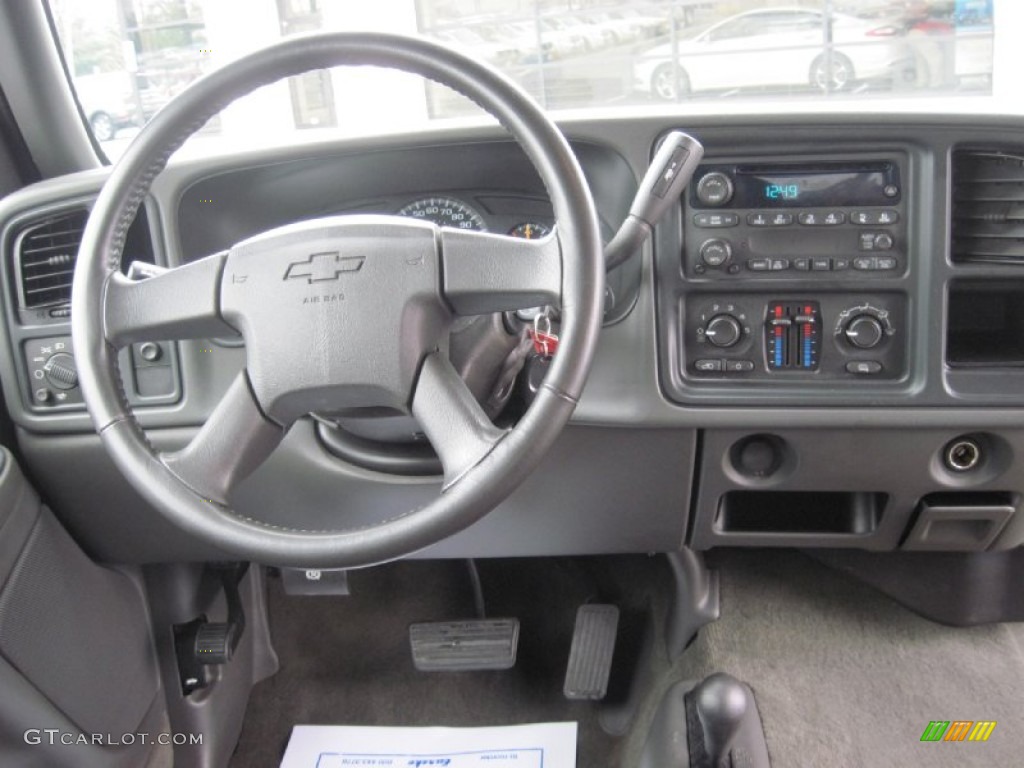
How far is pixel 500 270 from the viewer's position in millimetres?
894

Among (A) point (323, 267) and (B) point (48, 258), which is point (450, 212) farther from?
(B) point (48, 258)

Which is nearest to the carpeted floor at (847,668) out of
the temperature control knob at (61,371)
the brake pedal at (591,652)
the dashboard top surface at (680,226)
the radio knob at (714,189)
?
the brake pedal at (591,652)

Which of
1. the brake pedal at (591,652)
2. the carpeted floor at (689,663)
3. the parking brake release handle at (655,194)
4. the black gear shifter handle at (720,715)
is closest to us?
the parking brake release handle at (655,194)

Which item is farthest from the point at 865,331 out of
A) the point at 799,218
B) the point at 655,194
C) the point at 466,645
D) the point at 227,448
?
the point at 466,645

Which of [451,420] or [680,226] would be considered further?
[680,226]

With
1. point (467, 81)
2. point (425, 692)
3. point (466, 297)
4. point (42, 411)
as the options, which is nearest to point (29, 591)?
point (42, 411)

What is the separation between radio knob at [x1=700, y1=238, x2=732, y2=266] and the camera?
1155 mm

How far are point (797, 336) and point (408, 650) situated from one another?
99 centimetres

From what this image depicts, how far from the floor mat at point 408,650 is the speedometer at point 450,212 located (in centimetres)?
72

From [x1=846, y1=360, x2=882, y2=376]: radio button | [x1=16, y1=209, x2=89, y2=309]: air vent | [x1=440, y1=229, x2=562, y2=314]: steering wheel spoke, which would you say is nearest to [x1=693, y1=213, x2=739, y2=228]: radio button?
[x1=846, y1=360, x2=882, y2=376]: radio button

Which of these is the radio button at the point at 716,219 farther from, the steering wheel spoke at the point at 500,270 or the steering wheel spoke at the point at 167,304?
the steering wheel spoke at the point at 167,304

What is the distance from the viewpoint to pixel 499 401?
4.00 feet

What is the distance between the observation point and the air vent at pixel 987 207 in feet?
3.76

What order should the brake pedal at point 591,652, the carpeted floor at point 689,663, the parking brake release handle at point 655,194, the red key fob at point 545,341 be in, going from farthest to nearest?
the brake pedal at point 591,652
the carpeted floor at point 689,663
the red key fob at point 545,341
the parking brake release handle at point 655,194
